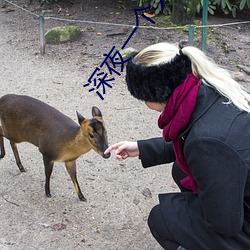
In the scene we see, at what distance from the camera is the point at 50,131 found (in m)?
3.10

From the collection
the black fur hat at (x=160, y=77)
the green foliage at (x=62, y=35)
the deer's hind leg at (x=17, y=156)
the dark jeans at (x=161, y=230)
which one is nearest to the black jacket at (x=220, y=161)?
the black fur hat at (x=160, y=77)

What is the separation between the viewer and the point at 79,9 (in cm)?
750

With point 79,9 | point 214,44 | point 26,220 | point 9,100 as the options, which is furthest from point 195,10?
point 26,220

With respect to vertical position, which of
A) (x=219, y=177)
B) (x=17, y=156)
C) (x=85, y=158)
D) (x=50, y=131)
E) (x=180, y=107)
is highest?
(x=180, y=107)

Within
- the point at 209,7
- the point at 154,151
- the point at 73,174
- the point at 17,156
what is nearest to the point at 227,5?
the point at 209,7

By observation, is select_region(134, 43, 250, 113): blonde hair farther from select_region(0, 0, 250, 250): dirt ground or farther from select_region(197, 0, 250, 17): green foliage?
select_region(197, 0, 250, 17): green foliage

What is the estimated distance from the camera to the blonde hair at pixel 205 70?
1919mm

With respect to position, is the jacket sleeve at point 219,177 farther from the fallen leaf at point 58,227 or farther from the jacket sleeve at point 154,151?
the fallen leaf at point 58,227

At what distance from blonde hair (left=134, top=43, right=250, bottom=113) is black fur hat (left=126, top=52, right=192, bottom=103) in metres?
0.02

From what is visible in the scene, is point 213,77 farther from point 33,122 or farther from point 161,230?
point 33,122

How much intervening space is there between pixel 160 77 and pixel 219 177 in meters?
0.46

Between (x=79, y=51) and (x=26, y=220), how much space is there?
3.25 metres

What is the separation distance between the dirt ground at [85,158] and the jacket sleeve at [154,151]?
21.5 inches

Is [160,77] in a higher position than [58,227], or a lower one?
higher
